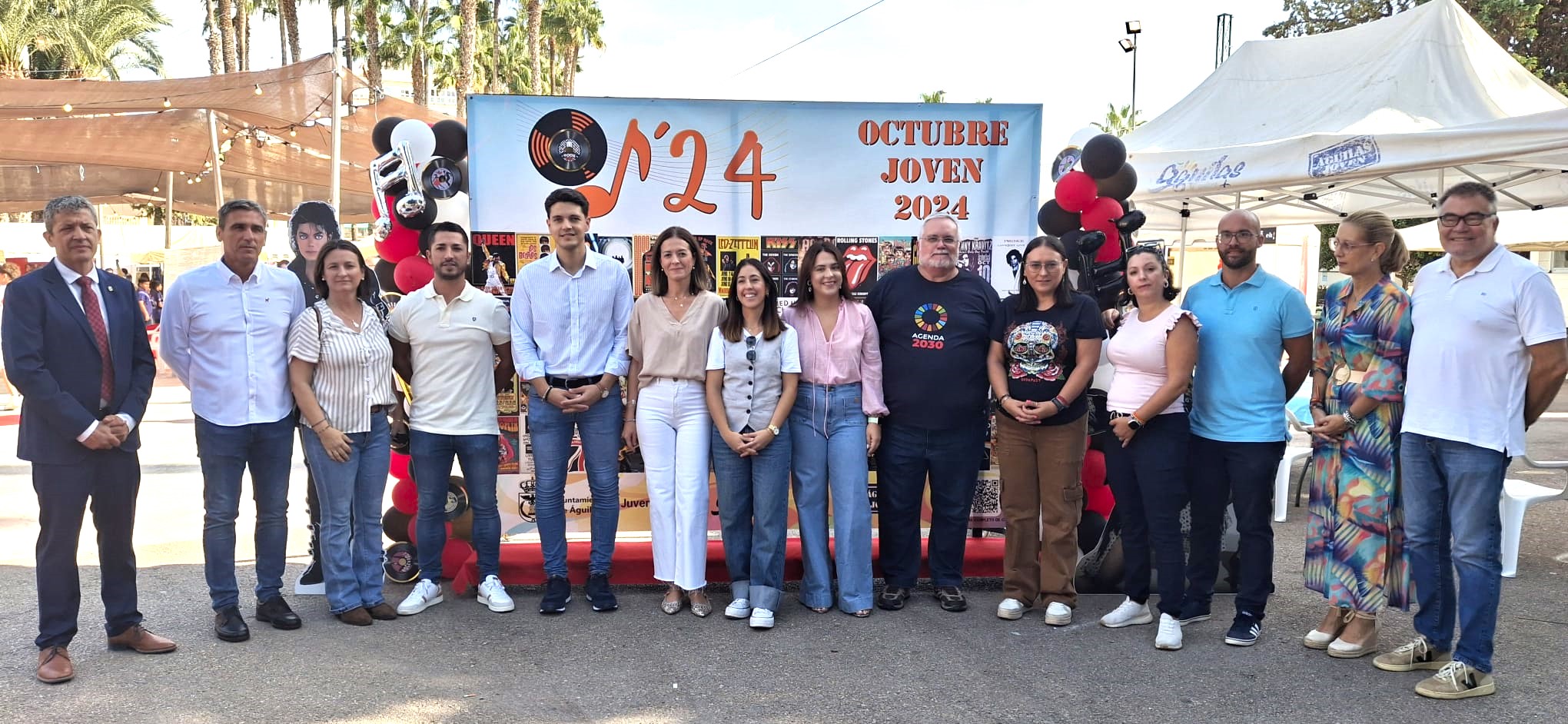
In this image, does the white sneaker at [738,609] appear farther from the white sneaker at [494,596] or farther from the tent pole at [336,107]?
the tent pole at [336,107]

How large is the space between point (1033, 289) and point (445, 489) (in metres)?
2.83

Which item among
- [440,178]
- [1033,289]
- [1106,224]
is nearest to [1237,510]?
[1033,289]

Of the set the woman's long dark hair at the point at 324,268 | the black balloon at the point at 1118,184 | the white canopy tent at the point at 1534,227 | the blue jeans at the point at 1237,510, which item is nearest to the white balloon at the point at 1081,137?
the black balloon at the point at 1118,184

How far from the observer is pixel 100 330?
12.8 feet

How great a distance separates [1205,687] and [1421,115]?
6948 millimetres

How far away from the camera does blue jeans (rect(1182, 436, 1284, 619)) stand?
4.17 m

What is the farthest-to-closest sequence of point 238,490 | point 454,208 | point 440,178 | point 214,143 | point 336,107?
point 214,143 < point 336,107 < point 454,208 < point 440,178 < point 238,490

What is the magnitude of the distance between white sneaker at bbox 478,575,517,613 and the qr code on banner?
2.44 meters

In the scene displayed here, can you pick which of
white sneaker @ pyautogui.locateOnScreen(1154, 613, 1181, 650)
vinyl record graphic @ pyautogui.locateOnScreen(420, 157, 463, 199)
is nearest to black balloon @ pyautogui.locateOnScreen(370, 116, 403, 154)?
vinyl record graphic @ pyautogui.locateOnScreen(420, 157, 463, 199)

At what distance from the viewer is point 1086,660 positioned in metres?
4.12

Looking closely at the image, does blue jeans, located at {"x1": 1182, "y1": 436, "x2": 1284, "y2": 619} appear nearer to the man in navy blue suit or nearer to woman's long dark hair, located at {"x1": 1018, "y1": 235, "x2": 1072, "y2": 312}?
woman's long dark hair, located at {"x1": 1018, "y1": 235, "x2": 1072, "y2": 312}

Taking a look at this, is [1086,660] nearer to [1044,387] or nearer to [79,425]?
[1044,387]

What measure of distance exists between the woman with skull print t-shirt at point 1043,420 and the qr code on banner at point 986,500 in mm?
656

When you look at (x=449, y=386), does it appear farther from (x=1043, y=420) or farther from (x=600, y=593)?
(x=1043, y=420)
